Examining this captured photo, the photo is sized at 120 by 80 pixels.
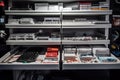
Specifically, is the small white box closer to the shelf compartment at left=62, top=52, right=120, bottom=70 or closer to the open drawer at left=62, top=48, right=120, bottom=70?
the open drawer at left=62, top=48, right=120, bottom=70

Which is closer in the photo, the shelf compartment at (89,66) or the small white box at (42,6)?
the shelf compartment at (89,66)

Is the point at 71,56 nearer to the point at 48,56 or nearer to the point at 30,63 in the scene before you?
the point at 48,56

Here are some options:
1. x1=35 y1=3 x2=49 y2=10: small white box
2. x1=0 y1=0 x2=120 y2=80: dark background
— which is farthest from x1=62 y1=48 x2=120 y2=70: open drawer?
x1=35 y1=3 x2=49 y2=10: small white box

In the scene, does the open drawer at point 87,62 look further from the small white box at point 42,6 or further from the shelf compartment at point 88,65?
the small white box at point 42,6

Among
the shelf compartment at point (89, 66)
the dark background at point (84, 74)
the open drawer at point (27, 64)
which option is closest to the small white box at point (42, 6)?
the dark background at point (84, 74)

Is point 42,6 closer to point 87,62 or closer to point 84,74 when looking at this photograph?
point 87,62

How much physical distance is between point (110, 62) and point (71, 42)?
76cm

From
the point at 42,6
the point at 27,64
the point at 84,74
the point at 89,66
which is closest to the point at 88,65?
the point at 89,66

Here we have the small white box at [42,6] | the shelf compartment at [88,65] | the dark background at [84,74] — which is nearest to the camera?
the shelf compartment at [88,65]

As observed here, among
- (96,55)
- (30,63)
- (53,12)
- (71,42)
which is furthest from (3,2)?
(96,55)

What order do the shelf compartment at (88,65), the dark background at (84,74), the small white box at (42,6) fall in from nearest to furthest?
the shelf compartment at (88,65)
the small white box at (42,6)
the dark background at (84,74)

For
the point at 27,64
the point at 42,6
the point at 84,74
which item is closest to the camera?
the point at 27,64

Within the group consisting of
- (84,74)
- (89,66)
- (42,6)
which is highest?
(42,6)

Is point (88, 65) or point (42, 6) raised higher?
point (42, 6)
